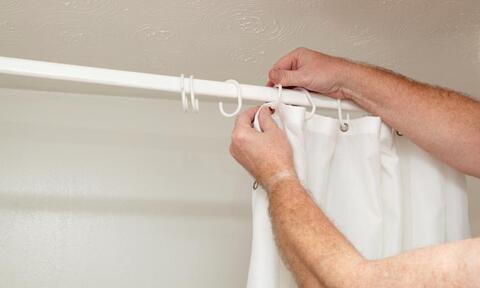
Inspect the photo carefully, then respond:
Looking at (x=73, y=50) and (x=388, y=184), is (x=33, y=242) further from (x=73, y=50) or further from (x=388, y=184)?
(x=388, y=184)

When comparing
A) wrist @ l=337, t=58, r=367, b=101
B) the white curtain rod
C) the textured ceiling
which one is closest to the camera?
the white curtain rod

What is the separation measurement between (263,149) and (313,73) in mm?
200

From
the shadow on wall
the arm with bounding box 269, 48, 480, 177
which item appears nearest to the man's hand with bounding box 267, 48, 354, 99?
the arm with bounding box 269, 48, 480, 177

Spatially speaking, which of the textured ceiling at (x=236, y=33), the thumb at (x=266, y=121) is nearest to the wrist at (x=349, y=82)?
the thumb at (x=266, y=121)

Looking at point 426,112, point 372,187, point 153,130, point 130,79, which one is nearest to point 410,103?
point 426,112

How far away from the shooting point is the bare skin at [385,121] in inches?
23.1

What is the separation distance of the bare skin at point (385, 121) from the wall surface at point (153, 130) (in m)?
0.30

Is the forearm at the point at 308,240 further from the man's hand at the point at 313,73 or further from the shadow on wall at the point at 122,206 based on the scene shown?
the shadow on wall at the point at 122,206

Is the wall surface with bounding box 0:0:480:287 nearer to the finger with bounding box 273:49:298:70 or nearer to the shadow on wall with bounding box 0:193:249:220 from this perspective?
the shadow on wall with bounding box 0:193:249:220

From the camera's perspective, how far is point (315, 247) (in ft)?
2.21


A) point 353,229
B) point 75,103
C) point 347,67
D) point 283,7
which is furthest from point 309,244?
point 75,103

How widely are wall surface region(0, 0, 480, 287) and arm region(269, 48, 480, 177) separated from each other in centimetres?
A: 29

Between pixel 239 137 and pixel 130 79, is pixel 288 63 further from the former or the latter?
pixel 130 79

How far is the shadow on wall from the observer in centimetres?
138
